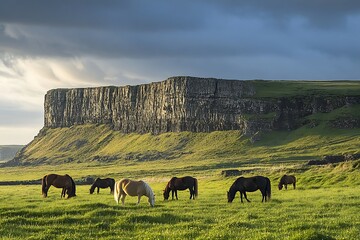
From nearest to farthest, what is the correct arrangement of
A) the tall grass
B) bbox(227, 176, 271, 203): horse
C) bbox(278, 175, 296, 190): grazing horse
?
the tall grass, bbox(227, 176, 271, 203): horse, bbox(278, 175, 296, 190): grazing horse

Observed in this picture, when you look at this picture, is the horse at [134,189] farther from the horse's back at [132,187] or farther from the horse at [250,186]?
the horse at [250,186]

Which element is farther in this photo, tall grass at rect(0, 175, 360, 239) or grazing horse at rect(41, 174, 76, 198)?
grazing horse at rect(41, 174, 76, 198)

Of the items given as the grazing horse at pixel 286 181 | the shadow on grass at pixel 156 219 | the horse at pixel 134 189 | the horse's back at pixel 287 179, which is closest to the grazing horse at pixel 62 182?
the horse at pixel 134 189

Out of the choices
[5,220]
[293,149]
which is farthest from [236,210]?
[293,149]

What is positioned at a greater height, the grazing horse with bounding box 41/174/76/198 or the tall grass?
the grazing horse with bounding box 41/174/76/198

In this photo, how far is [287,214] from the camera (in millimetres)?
25984

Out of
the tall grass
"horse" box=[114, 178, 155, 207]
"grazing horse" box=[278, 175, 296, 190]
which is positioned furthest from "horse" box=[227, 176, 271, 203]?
"grazing horse" box=[278, 175, 296, 190]

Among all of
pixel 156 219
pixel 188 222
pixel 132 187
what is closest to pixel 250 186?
pixel 132 187

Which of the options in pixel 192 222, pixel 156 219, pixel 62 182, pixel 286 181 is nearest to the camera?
pixel 192 222

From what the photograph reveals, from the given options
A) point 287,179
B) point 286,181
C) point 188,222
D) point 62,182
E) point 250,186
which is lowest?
point 188,222

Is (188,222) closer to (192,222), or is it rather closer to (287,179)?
(192,222)

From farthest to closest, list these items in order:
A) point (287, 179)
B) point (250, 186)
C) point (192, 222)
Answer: point (287, 179)
point (250, 186)
point (192, 222)

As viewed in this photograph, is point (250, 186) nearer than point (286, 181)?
Yes

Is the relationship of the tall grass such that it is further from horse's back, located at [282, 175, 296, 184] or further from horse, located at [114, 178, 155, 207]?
horse's back, located at [282, 175, 296, 184]
